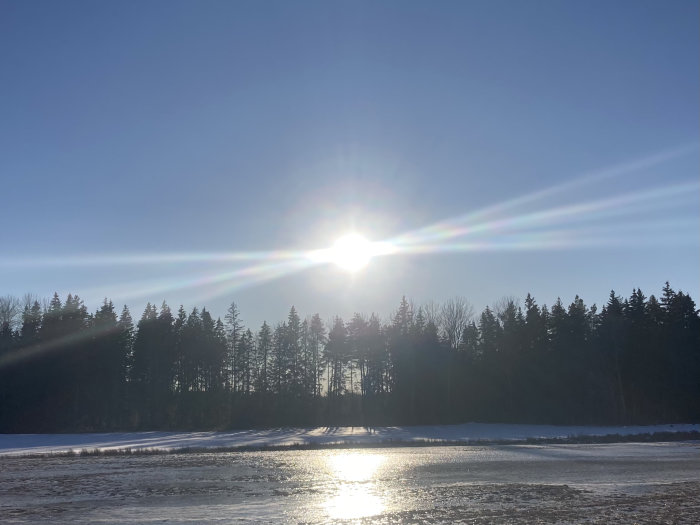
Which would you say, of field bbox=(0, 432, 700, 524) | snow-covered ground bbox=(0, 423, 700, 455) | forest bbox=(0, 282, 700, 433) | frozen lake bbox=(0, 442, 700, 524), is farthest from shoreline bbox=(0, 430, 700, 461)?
forest bbox=(0, 282, 700, 433)

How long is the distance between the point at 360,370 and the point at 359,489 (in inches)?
2421

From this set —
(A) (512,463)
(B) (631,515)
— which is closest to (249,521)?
(B) (631,515)

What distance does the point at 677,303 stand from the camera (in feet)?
250

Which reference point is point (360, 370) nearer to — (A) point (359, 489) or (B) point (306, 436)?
(B) point (306, 436)

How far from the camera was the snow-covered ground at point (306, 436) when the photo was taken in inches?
1775

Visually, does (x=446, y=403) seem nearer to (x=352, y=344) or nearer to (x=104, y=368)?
(x=352, y=344)

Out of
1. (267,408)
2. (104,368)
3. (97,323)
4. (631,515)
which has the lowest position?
(631,515)

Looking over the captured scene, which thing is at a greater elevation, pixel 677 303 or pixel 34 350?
pixel 677 303

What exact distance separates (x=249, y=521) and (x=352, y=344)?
66.6 metres

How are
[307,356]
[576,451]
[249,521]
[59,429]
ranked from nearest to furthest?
[249,521]
[576,451]
[59,429]
[307,356]

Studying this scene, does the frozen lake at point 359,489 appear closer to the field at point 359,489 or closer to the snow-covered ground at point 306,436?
the field at point 359,489

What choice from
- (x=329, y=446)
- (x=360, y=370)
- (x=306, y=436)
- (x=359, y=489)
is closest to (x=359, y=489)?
(x=359, y=489)

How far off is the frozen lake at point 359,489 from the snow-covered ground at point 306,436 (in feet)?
44.2

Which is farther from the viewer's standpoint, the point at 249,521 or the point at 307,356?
the point at 307,356
